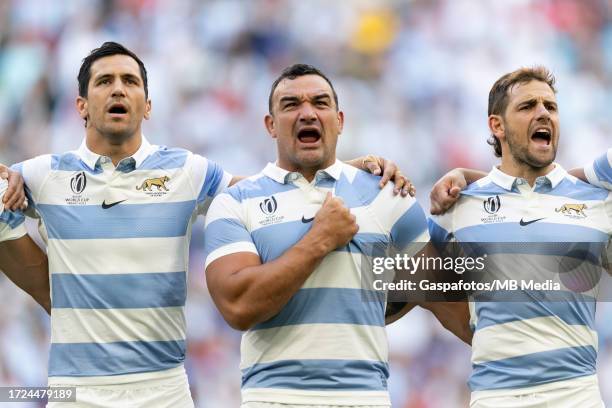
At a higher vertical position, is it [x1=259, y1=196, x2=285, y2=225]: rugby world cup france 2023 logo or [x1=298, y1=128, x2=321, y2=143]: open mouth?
[x1=298, y1=128, x2=321, y2=143]: open mouth

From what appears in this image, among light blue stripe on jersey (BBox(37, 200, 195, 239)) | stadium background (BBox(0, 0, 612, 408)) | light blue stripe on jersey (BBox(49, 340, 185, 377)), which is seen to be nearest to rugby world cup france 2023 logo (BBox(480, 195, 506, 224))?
light blue stripe on jersey (BBox(37, 200, 195, 239))

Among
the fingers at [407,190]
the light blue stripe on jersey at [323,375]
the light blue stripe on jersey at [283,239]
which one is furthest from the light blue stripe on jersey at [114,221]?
the fingers at [407,190]

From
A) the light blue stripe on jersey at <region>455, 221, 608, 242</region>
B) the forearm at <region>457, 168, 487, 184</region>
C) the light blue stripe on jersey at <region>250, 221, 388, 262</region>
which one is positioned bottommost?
the light blue stripe on jersey at <region>250, 221, 388, 262</region>

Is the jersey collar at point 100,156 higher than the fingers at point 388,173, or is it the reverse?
the jersey collar at point 100,156

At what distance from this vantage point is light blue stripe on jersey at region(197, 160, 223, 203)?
504 cm

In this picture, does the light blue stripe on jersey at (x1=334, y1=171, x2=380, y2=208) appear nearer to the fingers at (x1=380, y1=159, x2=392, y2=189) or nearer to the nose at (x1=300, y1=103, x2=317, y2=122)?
the fingers at (x1=380, y1=159, x2=392, y2=189)

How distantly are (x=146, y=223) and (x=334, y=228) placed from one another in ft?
2.99

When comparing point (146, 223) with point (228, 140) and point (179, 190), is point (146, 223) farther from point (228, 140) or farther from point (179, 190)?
point (228, 140)

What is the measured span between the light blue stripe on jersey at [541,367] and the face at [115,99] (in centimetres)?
190

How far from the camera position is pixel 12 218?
5020mm

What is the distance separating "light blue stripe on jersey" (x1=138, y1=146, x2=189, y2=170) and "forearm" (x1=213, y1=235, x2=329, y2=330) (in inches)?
32.6

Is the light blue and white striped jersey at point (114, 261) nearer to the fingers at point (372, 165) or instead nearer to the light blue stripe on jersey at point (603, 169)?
the fingers at point (372, 165)

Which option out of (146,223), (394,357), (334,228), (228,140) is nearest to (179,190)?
(146,223)

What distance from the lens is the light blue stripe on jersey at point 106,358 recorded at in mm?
4738
